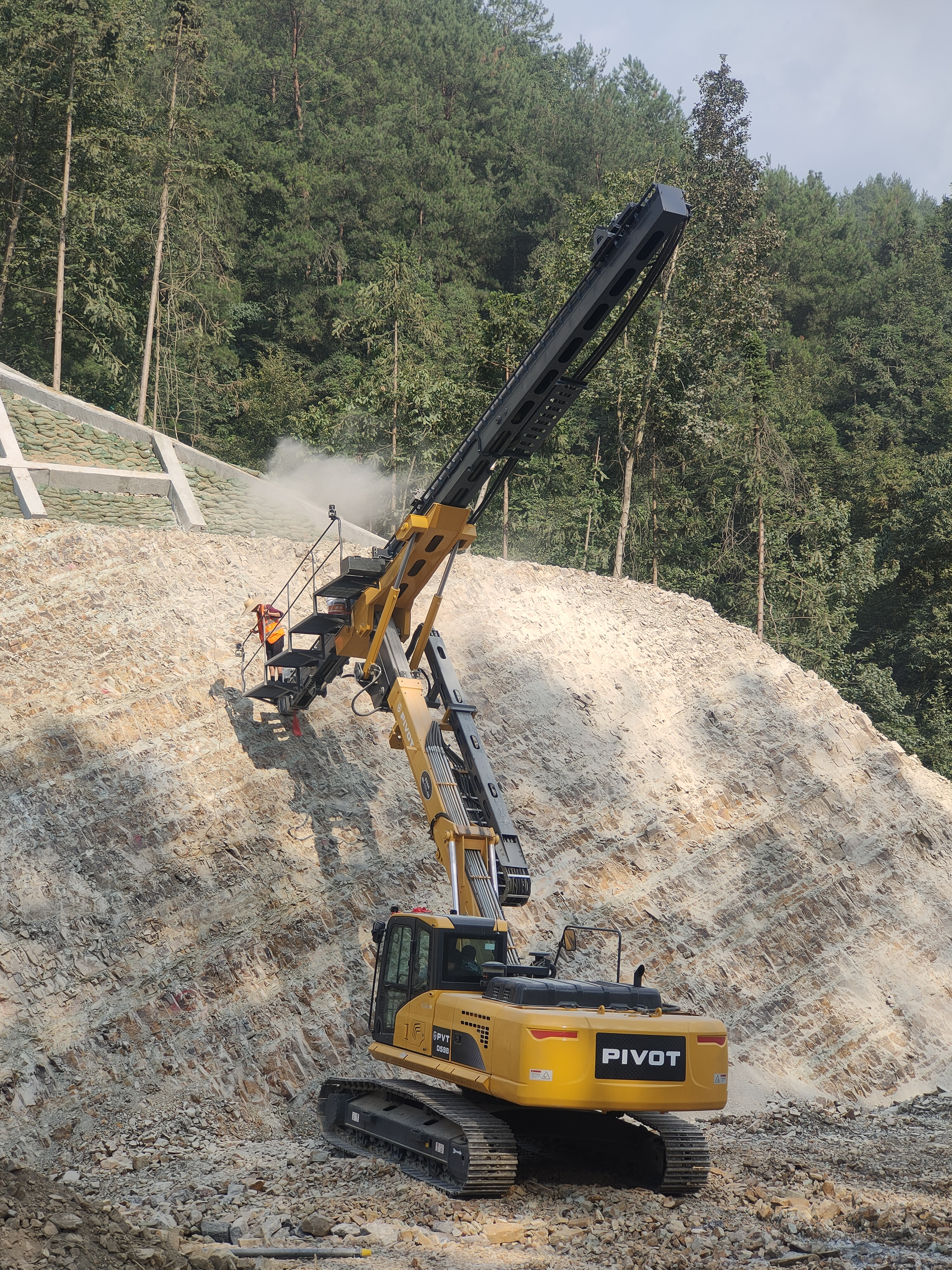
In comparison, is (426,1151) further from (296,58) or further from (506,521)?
(296,58)

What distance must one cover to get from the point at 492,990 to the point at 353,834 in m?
6.51

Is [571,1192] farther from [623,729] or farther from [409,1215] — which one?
[623,729]

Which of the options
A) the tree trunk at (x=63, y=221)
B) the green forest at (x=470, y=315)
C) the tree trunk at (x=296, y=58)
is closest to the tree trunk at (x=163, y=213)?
the green forest at (x=470, y=315)

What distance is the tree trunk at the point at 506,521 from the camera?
3428 centimetres

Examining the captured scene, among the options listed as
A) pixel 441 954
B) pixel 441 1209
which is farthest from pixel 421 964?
pixel 441 1209

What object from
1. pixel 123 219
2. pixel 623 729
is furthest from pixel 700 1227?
pixel 123 219

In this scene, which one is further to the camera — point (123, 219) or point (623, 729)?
point (123, 219)

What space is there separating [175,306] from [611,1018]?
3573 centimetres

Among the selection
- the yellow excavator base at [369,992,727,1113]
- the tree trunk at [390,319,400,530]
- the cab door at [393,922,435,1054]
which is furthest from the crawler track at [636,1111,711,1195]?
the tree trunk at [390,319,400,530]

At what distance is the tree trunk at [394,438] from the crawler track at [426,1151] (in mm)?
24881

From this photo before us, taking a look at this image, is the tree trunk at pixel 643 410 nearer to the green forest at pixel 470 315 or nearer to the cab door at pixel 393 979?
the green forest at pixel 470 315

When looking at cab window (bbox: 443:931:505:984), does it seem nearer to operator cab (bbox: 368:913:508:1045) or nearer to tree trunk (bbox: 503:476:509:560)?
operator cab (bbox: 368:913:508:1045)

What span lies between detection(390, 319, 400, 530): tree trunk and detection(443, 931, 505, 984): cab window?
25166mm

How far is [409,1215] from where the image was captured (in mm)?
7949
